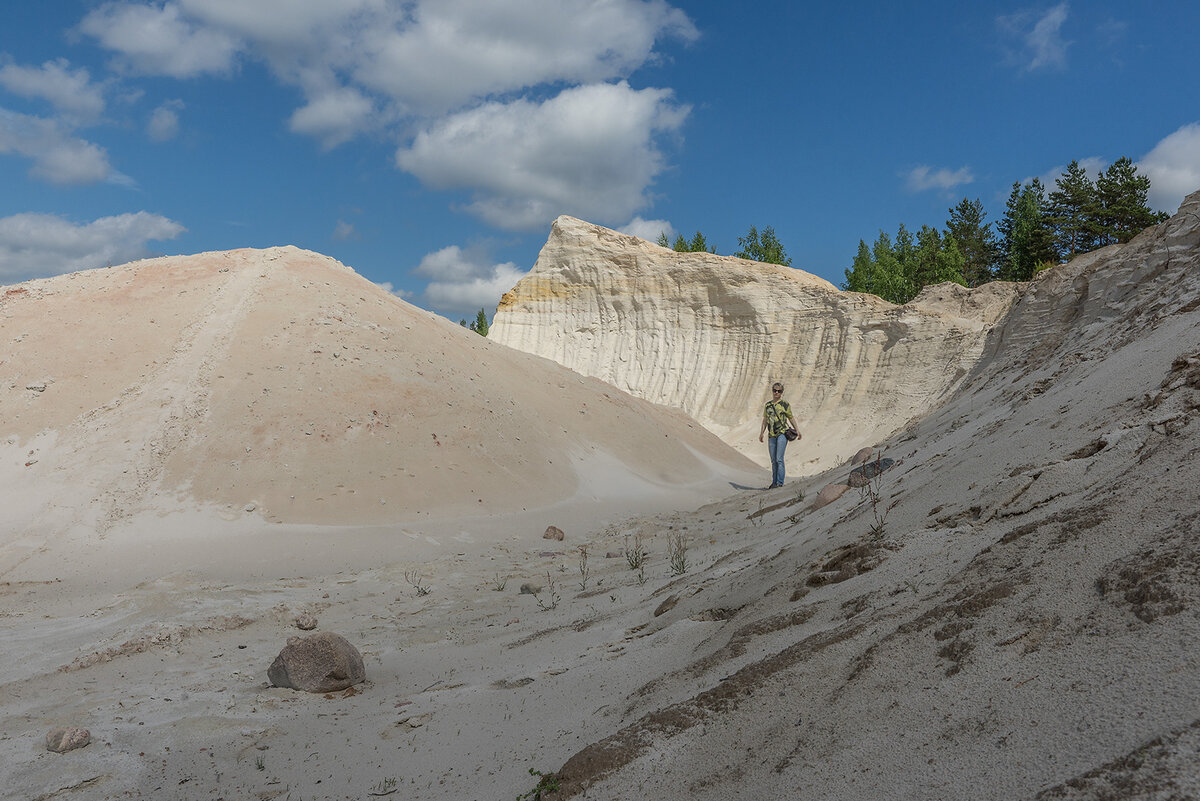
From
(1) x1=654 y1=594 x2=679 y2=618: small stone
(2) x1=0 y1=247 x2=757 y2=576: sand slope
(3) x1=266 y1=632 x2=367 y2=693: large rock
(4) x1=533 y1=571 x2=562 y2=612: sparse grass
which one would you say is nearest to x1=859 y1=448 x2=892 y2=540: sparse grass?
(1) x1=654 y1=594 x2=679 y2=618: small stone

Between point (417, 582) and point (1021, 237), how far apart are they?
4044cm

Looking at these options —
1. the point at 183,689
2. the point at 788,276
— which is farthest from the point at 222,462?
the point at 788,276

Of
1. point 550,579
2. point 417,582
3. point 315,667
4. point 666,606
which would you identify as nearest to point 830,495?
point 550,579

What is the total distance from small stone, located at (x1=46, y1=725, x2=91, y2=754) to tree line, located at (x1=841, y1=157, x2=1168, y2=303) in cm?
3275

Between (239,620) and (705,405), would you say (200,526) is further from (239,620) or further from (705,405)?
(705,405)

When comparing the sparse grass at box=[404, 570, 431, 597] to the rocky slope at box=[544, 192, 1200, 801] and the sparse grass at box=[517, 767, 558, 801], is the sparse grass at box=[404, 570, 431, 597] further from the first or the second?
the sparse grass at box=[517, 767, 558, 801]

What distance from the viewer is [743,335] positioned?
2852 cm

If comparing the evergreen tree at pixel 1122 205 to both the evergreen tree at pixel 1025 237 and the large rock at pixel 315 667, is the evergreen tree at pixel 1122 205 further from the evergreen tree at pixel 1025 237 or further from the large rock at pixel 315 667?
the large rock at pixel 315 667

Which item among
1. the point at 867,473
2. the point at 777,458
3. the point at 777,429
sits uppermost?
the point at 777,429

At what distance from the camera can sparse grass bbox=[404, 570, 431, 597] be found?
25.7ft

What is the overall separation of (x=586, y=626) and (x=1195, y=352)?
410cm

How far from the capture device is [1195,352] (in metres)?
4.13

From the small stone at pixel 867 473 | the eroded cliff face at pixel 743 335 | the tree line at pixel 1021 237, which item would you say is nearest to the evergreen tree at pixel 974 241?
the tree line at pixel 1021 237

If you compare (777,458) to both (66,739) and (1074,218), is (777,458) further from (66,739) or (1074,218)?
(1074,218)
